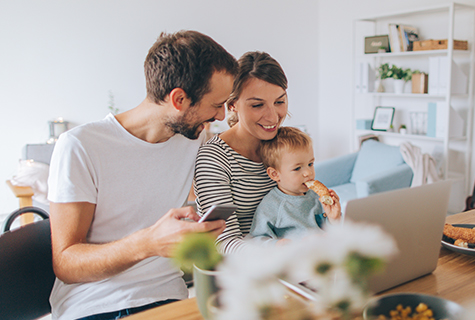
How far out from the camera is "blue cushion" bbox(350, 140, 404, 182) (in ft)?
13.0

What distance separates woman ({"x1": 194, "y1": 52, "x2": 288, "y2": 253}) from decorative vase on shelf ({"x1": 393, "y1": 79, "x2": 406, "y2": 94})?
3.39 m

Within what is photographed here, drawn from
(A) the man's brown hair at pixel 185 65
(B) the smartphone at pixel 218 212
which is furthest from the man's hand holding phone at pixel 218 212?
(A) the man's brown hair at pixel 185 65

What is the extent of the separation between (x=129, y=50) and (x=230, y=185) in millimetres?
3848

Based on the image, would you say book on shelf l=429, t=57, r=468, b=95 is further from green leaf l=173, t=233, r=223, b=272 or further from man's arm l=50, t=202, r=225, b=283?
green leaf l=173, t=233, r=223, b=272

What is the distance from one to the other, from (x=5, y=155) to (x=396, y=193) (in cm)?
443

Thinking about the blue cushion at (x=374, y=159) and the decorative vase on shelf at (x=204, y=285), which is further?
the blue cushion at (x=374, y=159)

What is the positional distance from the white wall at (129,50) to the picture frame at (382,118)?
0.76 m

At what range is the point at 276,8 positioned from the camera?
5.73 m

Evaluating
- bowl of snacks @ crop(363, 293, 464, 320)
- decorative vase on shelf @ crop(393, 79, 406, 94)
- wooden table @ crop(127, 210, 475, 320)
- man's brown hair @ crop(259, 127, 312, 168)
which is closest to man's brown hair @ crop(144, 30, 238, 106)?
man's brown hair @ crop(259, 127, 312, 168)

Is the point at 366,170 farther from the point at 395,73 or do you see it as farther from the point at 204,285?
the point at 204,285

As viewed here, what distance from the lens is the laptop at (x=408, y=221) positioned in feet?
2.67

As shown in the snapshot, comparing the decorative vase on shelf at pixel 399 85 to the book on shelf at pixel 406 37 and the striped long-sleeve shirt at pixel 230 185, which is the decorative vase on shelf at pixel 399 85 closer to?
the book on shelf at pixel 406 37

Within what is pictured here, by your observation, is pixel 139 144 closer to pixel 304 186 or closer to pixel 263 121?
pixel 263 121

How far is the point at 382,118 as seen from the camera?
191 inches
